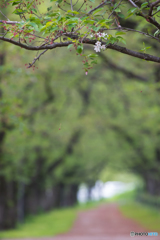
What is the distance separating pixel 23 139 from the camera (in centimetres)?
1555

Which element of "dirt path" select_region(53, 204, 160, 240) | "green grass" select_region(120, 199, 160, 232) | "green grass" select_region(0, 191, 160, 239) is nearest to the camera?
"dirt path" select_region(53, 204, 160, 240)

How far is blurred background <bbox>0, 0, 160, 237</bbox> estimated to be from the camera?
434 inches

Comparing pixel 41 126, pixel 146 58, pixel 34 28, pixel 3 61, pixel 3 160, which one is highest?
pixel 3 61

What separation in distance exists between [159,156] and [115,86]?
26.2 ft

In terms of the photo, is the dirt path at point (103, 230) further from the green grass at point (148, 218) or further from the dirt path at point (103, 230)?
the green grass at point (148, 218)

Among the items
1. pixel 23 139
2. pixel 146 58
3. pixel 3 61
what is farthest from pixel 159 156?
pixel 146 58

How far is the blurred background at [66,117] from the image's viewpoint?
36.2 ft

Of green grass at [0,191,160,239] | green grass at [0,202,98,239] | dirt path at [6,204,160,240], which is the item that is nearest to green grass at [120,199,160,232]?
green grass at [0,191,160,239]

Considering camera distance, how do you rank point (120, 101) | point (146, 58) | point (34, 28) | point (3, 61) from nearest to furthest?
point (34, 28) < point (146, 58) < point (3, 61) < point (120, 101)

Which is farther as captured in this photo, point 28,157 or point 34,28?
point 28,157

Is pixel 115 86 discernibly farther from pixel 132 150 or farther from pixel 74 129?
pixel 132 150

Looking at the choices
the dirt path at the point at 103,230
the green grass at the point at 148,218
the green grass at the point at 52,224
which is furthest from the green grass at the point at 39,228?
the green grass at the point at 148,218

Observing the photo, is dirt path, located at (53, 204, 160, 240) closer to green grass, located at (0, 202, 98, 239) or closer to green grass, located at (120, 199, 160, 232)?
green grass, located at (120, 199, 160, 232)

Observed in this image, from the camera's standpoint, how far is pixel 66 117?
62.4 ft
